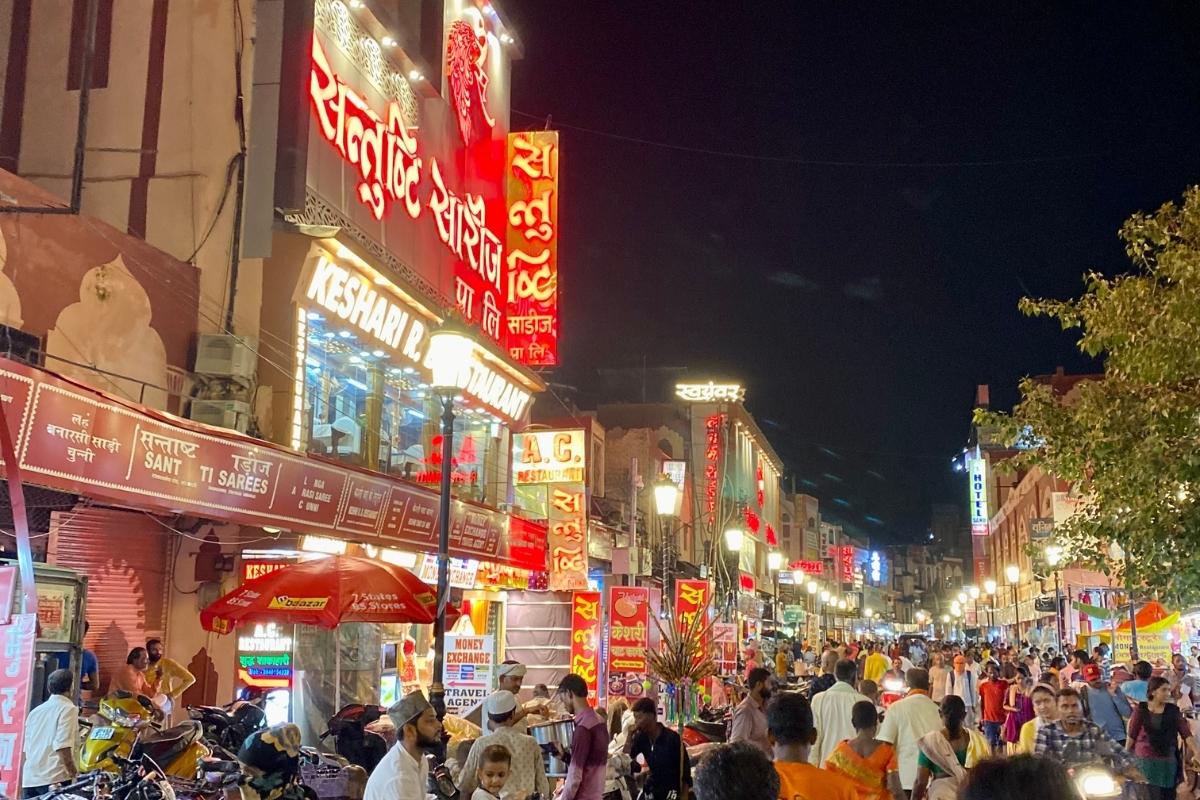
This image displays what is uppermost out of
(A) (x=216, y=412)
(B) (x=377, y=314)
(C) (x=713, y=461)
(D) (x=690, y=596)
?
(C) (x=713, y=461)

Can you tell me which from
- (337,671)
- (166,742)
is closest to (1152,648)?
→ (337,671)

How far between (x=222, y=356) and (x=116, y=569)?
3.04 meters

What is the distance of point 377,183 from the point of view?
65.9ft

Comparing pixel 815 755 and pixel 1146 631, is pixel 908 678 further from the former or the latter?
pixel 1146 631

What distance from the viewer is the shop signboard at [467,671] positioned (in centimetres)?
1833

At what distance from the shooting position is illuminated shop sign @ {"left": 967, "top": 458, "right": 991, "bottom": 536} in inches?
3536

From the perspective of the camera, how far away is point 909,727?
9.98 meters

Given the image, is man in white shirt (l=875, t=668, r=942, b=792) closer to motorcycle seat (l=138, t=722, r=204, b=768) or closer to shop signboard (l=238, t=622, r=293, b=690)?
motorcycle seat (l=138, t=722, r=204, b=768)

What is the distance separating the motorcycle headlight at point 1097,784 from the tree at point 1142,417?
Result: 497 centimetres

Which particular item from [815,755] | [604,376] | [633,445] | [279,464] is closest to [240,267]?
[279,464]

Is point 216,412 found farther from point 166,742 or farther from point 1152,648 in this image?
point 1152,648

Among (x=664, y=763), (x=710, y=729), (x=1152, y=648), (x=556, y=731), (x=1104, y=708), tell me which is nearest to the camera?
(x=664, y=763)

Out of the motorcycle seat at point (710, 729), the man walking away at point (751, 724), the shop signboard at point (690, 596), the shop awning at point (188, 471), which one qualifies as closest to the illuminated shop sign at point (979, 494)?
the shop signboard at point (690, 596)

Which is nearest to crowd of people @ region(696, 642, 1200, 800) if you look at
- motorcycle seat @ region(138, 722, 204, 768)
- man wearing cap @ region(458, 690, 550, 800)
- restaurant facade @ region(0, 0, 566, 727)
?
man wearing cap @ region(458, 690, 550, 800)
